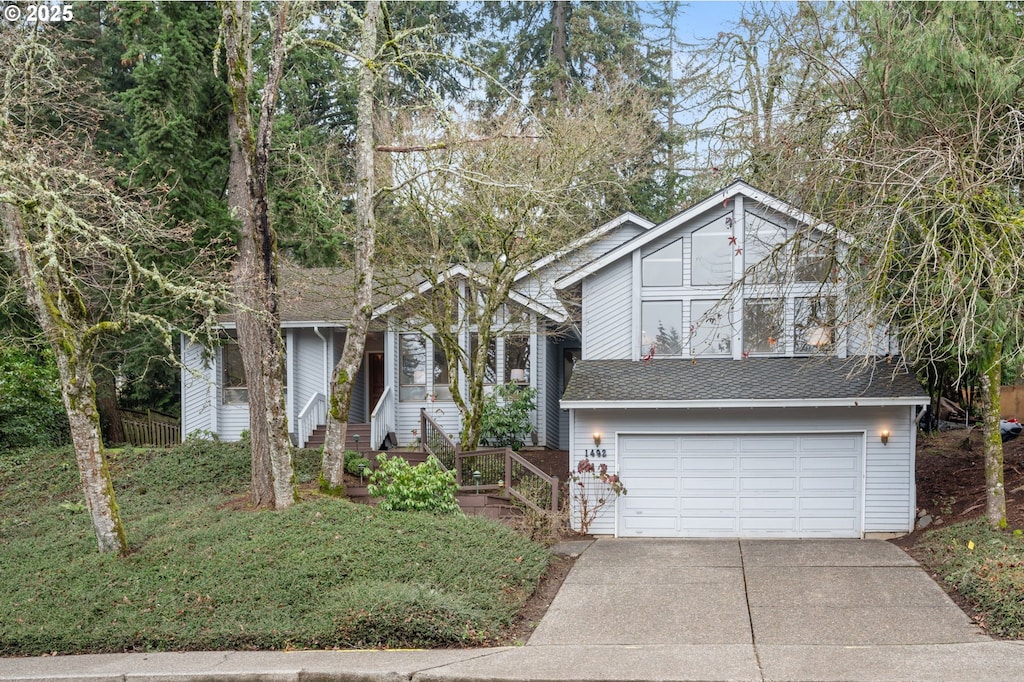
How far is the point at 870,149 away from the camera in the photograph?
1215 centimetres

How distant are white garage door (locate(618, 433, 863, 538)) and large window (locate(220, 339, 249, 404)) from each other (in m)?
10.2

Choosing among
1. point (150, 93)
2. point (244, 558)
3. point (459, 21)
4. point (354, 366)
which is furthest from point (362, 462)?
point (459, 21)

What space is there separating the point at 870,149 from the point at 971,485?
6.47 m

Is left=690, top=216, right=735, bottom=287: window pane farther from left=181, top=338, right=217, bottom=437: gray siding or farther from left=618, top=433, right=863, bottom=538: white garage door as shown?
left=181, top=338, right=217, bottom=437: gray siding

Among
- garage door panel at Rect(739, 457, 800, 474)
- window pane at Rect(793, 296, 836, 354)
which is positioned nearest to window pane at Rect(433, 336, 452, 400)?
garage door panel at Rect(739, 457, 800, 474)

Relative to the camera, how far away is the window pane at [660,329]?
15.3m

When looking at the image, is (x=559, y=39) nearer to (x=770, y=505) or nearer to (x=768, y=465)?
(x=768, y=465)

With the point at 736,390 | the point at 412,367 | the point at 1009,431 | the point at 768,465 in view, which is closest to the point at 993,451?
the point at 768,465

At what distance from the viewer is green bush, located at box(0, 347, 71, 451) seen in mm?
17672

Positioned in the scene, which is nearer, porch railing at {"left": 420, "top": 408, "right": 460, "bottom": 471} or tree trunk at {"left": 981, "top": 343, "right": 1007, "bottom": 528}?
tree trunk at {"left": 981, "top": 343, "right": 1007, "bottom": 528}

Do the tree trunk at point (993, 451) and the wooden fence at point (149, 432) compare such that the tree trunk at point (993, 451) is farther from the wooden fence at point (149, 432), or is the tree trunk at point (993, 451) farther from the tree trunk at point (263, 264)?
the wooden fence at point (149, 432)

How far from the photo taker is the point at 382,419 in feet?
61.7

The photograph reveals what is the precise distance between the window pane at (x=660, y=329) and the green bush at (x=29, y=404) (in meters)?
12.0

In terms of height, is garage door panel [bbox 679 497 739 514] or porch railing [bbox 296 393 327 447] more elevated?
porch railing [bbox 296 393 327 447]
